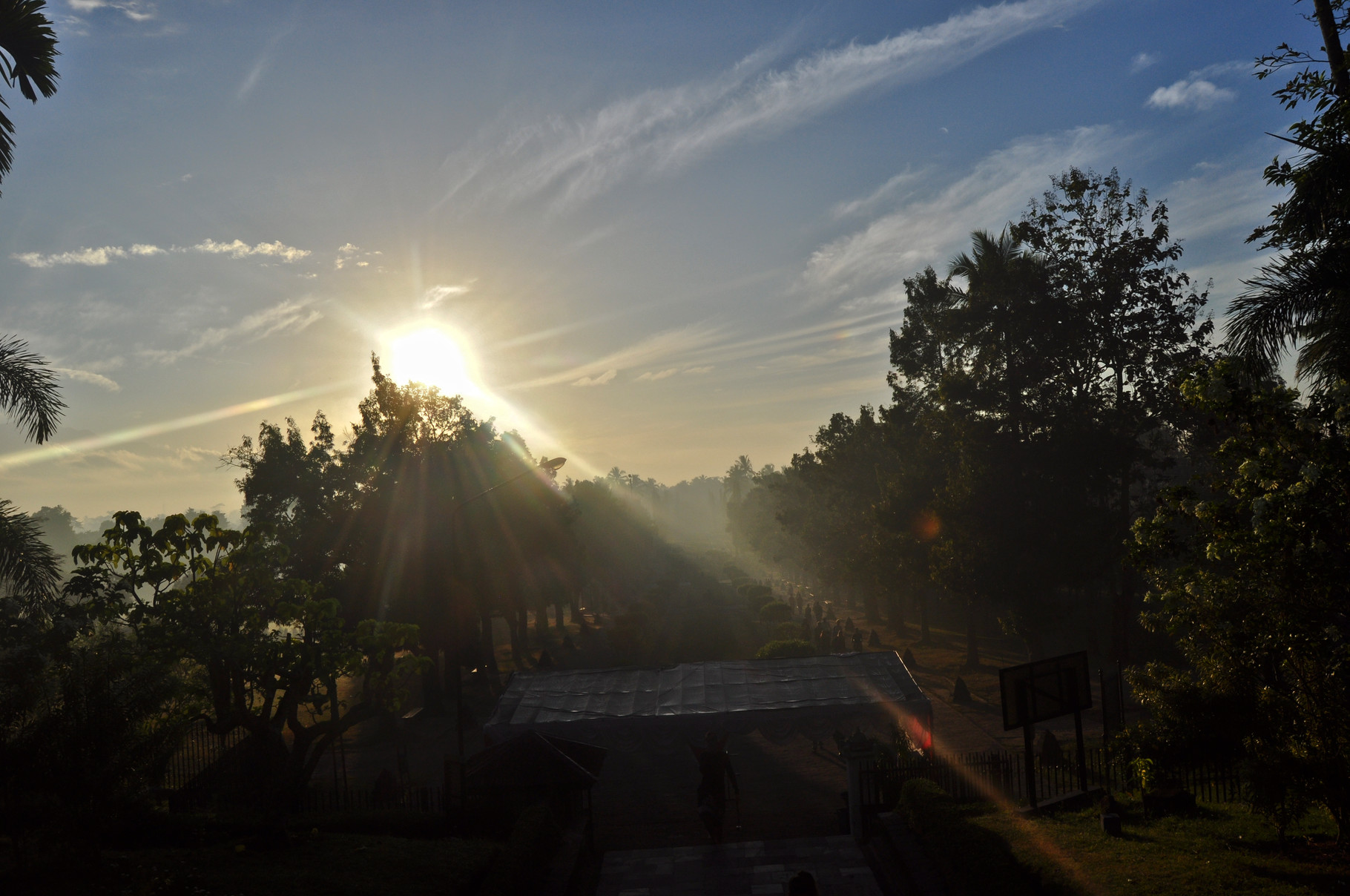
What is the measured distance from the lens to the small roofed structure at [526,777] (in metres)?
13.7

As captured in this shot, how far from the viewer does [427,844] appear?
12523 millimetres

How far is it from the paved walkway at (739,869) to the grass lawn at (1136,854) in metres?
1.40

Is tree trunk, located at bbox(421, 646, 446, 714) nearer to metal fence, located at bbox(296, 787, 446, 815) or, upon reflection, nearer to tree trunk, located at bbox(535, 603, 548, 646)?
metal fence, located at bbox(296, 787, 446, 815)

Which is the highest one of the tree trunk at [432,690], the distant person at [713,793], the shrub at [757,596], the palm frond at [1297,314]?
the palm frond at [1297,314]

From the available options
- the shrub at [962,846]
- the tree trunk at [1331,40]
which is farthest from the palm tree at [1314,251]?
the shrub at [962,846]

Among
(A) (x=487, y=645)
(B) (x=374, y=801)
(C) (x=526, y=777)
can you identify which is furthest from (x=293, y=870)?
(A) (x=487, y=645)

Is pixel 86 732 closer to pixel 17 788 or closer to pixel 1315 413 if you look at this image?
pixel 17 788

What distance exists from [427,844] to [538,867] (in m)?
1.86

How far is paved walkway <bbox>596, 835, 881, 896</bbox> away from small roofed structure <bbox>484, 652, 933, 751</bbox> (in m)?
5.03

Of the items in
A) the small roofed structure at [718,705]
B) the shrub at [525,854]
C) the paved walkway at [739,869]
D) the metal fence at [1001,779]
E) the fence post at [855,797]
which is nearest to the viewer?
the shrub at [525,854]

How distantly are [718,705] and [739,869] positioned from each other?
7494 mm

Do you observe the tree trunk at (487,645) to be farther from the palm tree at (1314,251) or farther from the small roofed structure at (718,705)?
the palm tree at (1314,251)

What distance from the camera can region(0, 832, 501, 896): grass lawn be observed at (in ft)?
27.8

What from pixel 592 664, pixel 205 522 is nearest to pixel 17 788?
pixel 205 522
